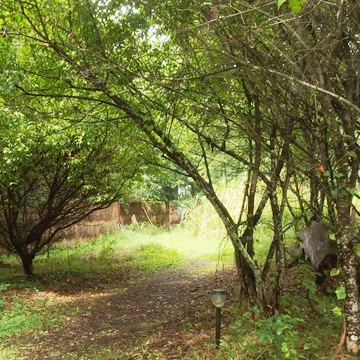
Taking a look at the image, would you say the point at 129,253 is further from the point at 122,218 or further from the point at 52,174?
the point at 52,174

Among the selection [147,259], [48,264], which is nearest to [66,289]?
[48,264]

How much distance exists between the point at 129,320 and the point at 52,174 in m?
3.91

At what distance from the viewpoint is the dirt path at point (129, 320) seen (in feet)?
14.2

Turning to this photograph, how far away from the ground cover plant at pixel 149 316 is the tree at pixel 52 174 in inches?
52.7

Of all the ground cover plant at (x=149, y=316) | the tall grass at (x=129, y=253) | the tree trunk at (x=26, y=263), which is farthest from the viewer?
the tall grass at (x=129, y=253)

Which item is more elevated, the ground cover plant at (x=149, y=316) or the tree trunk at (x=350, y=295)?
the tree trunk at (x=350, y=295)

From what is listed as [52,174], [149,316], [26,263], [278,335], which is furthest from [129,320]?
[52,174]

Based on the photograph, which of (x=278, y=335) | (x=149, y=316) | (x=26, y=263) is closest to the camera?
(x=278, y=335)

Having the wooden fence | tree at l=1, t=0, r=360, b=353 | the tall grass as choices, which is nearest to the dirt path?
tree at l=1, t=0, r=360, b=353

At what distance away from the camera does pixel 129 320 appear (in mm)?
5703

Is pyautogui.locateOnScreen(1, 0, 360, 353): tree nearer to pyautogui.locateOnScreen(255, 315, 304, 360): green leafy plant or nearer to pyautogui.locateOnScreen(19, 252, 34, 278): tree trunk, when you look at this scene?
pyautogui.locateOnScreen(255, 315, 304, 360): green leafy plant

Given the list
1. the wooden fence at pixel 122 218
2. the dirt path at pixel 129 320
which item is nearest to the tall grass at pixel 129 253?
the wooden fence at pixel 122 218

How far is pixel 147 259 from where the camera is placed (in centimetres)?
1155

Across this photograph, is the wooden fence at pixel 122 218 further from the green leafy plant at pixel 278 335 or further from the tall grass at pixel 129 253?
the green leafy plant at pixel 278 335
